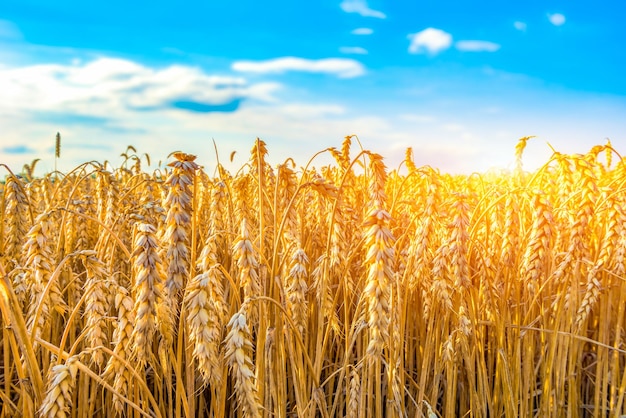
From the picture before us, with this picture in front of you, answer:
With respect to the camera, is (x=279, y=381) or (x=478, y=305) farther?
(x=478, y=305)

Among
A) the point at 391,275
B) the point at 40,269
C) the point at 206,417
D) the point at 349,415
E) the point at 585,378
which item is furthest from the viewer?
the point at 585,378

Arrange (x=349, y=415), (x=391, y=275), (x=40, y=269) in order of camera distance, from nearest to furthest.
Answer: (x=391, y=275) → (x=40, y=269) → (x=349, y=415)

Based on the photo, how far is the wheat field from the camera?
138cm

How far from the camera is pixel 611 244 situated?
253cm

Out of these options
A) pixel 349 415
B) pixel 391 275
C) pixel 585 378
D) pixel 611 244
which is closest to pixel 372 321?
pixel 391 275

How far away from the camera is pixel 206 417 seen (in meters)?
2.85

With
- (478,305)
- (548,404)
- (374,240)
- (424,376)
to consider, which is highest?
(374,240)

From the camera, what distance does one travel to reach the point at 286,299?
1.92 m

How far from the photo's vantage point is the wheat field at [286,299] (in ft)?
4.53

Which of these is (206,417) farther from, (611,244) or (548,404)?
(611,244)

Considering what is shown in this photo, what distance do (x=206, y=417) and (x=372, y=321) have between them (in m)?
1.79

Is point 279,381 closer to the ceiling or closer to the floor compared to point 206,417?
closer to the ceiling

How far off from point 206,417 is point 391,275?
1.92m

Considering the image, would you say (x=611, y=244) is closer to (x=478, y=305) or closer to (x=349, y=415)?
(x=478, y=305)
